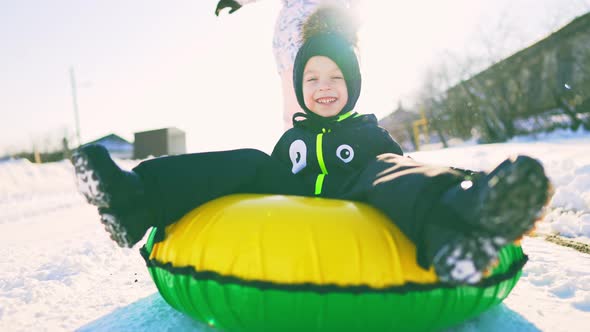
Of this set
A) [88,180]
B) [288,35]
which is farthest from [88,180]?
[288,35]

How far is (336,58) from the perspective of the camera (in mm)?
1931

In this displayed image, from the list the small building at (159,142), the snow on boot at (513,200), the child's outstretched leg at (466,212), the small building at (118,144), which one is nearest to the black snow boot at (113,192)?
the child's outstretched leg at (466,212)

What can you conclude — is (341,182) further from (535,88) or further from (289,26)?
(535,88)

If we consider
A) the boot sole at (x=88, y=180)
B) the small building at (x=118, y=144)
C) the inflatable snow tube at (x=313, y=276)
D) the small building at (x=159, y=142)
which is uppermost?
the boot sole at (x=88, y=180)

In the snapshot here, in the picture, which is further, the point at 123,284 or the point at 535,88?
the point at 535,88

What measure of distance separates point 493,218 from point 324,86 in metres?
1.20

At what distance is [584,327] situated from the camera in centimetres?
124

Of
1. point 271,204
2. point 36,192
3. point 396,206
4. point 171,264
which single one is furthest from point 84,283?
point 36,192

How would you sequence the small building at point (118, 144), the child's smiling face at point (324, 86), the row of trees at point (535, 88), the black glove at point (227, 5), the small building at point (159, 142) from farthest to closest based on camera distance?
the small building at point (118, 144), the small building at point (159, 142), the row of trees at point (535, 88), the black glove at point (227, 5), the child's smiling face at point (324, 86)

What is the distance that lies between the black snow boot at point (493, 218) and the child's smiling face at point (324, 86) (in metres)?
1.09

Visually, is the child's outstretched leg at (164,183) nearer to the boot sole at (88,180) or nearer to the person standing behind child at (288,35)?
the boot sole at (88,180)

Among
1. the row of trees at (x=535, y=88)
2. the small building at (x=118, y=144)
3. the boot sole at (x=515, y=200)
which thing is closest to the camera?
the boot sole at (x=515, y=200)

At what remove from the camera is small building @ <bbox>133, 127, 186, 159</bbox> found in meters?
20.5

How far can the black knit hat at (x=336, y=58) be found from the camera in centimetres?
194
